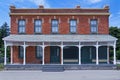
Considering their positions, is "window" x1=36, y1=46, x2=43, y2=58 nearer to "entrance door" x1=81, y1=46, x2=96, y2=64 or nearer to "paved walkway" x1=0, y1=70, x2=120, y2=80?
"entrance door" x1=81, y1=46, x2=96, y2=64

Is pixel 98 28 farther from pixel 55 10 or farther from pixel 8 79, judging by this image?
pixel 8 79

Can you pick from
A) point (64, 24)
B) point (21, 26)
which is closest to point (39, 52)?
point (21, 26)

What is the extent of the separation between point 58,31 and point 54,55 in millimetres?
3129

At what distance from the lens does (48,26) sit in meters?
36.6

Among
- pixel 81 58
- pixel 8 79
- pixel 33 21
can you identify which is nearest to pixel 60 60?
pixel 81 58

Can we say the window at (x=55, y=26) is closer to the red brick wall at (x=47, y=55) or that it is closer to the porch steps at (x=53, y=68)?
the red brick wall at (x=47, y=55)

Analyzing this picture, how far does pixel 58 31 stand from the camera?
36594mm

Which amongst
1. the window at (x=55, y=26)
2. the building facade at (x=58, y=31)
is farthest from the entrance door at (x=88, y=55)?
the window at (x=55, y=26)

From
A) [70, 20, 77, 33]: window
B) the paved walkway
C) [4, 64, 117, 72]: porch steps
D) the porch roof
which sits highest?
[70, 20, 77, 33]: window

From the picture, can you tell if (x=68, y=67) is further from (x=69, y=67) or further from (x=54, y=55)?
(x=54, y=55)

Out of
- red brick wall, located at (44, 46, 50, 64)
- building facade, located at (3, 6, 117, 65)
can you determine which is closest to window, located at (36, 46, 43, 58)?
building facade, located at (3, 6, 117, 65)

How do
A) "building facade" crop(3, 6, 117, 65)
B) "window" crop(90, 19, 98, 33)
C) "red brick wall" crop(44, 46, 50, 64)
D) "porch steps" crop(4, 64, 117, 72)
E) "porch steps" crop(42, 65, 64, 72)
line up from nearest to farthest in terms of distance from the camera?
"porch steps" crop(42, 65, 64, 72) → "porch steps" crop(4, 64, 117, 72) → "building facade" crop(3, 6, 117, 65) → "red brick wall" crop(44, 46, 50, 64) → "window" crop(90, 19, 98, 33)

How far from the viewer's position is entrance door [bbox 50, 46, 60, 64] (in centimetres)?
3628

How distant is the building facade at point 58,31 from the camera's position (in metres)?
35.9
